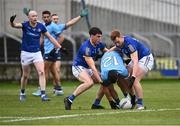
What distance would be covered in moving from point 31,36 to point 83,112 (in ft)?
15.0

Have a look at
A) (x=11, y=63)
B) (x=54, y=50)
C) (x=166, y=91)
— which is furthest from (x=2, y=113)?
(x=11, y=63)

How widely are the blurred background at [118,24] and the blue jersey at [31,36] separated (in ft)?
28.4

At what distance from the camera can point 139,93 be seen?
53.1ft

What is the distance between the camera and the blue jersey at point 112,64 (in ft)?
54.3

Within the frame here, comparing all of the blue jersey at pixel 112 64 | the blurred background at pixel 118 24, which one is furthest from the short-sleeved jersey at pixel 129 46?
the blurred background at pixel 118 24

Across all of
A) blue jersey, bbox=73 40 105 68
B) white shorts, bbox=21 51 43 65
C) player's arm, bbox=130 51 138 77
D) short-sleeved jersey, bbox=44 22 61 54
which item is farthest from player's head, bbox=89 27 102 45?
short-sleeved jersey, bbox=44 22 61 54

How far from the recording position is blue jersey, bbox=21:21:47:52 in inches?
763

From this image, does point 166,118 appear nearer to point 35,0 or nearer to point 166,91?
point 166,91

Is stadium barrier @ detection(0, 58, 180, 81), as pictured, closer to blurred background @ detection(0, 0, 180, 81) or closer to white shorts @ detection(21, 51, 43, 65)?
blurred background @ detection(0, 0, 180, 81)

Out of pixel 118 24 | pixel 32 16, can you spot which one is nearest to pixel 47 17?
pixel 32 16

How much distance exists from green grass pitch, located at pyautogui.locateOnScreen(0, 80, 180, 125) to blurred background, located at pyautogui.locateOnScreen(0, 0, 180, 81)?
7300mm

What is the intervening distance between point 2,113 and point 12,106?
6.26 ft

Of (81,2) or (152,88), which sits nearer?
(152,88)

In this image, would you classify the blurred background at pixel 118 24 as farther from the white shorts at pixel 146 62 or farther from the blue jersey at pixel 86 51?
the white shorts at pixel 146 62
